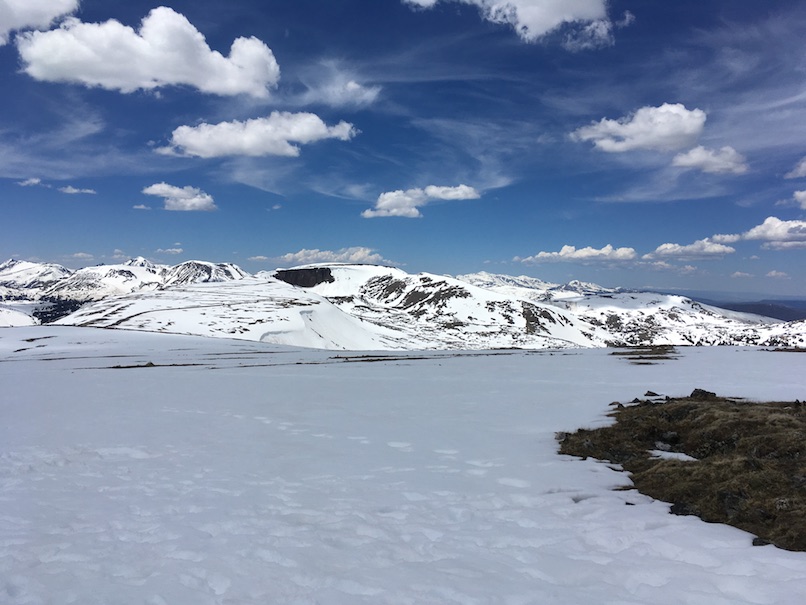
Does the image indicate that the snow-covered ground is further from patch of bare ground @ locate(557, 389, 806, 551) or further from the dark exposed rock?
the dark exposed rock

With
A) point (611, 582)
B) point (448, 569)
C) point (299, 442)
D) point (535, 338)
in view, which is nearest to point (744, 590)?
point (611, 582)

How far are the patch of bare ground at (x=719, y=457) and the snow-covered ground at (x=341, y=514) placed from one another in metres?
0.61

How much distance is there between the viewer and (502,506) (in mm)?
9414

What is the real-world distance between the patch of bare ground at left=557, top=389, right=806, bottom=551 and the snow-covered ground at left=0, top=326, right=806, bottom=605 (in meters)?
0.61

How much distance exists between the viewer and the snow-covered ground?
20.8 feet

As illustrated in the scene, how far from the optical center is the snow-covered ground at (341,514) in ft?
20.8

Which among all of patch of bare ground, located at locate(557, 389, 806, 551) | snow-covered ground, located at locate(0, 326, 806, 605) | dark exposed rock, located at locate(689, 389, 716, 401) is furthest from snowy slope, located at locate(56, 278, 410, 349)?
patch of bare ground, located at locate(557, 389, 806, 551)

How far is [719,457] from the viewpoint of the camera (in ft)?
36.7

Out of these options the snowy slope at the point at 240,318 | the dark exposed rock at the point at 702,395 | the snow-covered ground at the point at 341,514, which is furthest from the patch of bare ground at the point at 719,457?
the snowy slope at the point at 240,318

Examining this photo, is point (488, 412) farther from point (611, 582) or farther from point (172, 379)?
point (172, 379)

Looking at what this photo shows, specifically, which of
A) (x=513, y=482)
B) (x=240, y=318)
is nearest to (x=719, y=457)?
(x=513, y=482)

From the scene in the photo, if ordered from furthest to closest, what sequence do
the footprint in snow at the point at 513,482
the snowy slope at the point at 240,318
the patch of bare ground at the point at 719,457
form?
the snowy slope at the point at 240,318 → the footprint in snow at the point at 513,482 → the patch of bare ground at the point at 719,457

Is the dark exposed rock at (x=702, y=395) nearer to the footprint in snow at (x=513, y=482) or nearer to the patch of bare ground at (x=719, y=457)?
the patch of bare ground at (x=719, y=457)

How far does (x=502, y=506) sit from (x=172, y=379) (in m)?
26.9
